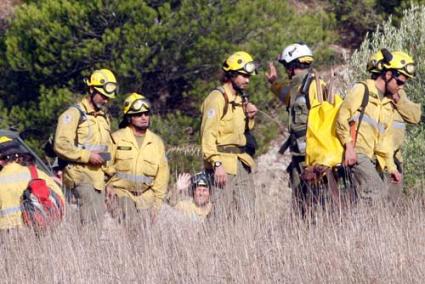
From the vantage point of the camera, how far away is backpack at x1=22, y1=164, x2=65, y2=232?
10102 mm

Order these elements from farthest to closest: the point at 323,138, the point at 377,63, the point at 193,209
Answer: the point at 193,209 → the point at 377,63 → the point at 323,138

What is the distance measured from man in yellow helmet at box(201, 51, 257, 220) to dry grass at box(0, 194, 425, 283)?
1.04 meters

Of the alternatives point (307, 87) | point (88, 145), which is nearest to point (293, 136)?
point (307, 87)

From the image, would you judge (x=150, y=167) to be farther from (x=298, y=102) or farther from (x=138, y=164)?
(x=298, y=102)

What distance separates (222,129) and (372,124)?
1.31m

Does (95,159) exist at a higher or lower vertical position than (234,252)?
higher

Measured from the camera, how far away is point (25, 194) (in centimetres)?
1020

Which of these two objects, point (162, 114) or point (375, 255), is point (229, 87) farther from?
point (162, 114)

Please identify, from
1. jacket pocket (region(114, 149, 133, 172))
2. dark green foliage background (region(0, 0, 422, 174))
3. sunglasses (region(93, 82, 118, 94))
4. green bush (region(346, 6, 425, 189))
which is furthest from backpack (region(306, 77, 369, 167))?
dark green foliage background (region(0, 0, 422, 174))

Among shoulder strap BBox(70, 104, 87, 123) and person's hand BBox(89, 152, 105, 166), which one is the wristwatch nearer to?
person's hand BBox(89, 152, 105, 166)

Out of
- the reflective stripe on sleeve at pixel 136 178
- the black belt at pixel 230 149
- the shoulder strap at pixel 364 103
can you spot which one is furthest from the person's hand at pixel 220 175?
the shoulder strap at pixel 364 103

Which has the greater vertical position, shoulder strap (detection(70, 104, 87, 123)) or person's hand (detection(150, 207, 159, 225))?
shoulder strap (detection(70, 104, 87, 123))

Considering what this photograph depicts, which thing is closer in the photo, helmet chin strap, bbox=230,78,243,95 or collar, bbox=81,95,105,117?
collar, bbox=81,95,105,117

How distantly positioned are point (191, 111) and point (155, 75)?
0.87m
